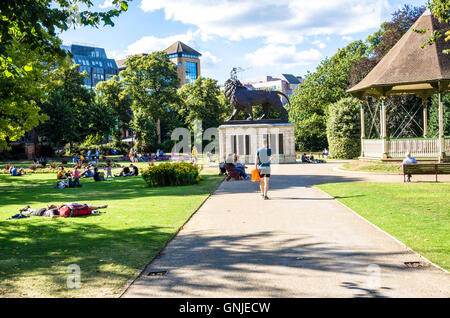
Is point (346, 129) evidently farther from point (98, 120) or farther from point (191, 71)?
point (191, 71)

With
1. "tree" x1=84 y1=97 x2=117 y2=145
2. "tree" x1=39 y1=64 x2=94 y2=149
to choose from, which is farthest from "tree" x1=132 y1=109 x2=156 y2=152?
"tree" x1=39 y1=64 x2=94 y2=149

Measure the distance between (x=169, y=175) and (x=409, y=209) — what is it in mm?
12049

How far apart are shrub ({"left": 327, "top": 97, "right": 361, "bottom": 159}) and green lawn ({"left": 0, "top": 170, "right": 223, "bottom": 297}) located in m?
32.9

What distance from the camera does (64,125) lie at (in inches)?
2192

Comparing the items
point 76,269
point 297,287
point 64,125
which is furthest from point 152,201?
point 64,125

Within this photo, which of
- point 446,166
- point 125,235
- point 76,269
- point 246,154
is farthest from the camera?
point 246,154

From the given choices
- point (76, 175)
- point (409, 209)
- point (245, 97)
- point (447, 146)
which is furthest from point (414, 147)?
point (76, 175)

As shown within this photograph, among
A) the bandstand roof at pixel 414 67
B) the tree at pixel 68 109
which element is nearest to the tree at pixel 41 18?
the bandstand roof at pixel 414 67

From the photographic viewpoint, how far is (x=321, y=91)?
52.1 m

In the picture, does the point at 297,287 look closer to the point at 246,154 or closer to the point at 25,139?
the point at 246,154

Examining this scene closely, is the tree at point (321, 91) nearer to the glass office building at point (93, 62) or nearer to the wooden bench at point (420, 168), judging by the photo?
the wooden bench at point (420, 168)

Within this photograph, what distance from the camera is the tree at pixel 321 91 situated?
1998 inches

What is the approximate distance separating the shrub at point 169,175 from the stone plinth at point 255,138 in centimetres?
1648

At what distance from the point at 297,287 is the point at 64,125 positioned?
56280 mm
